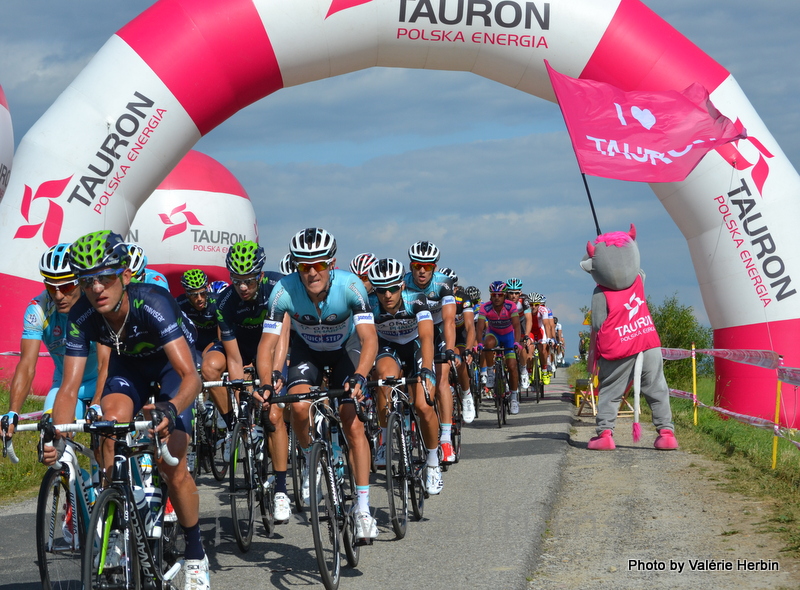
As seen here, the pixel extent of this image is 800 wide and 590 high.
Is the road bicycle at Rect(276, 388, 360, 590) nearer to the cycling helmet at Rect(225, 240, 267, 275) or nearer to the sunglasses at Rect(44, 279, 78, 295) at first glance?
the sunglasses at Rect(44, 279, 78, 295)

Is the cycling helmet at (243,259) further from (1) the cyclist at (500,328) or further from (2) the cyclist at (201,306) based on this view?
(1) the cyclist at (500,328)

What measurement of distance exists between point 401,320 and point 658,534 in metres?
3.20

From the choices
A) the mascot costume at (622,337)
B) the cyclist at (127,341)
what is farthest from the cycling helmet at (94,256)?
the mascot costume at (622,337)

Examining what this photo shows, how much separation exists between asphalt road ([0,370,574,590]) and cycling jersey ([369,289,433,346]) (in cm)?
153

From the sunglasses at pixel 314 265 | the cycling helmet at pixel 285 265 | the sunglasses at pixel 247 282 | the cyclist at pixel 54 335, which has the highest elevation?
the cycling helmet at pixel 285 265

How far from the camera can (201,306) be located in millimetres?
9531

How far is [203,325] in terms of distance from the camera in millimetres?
9609

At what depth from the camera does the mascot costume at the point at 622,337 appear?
10.4 m

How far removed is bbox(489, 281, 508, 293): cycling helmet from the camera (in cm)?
1530

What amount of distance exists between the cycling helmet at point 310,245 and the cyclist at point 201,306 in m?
3.58

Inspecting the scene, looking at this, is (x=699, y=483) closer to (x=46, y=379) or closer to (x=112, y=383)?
(x=112, y=383)

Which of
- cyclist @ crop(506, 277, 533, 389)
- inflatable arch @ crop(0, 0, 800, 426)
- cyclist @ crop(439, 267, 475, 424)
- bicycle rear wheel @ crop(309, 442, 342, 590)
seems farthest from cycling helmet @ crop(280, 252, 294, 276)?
cyclist @ crop(506, 277, 533, 389)

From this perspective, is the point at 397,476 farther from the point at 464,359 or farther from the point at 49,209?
the point at 49,209

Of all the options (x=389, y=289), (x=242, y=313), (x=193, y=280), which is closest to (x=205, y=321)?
(x=193, y=280)
